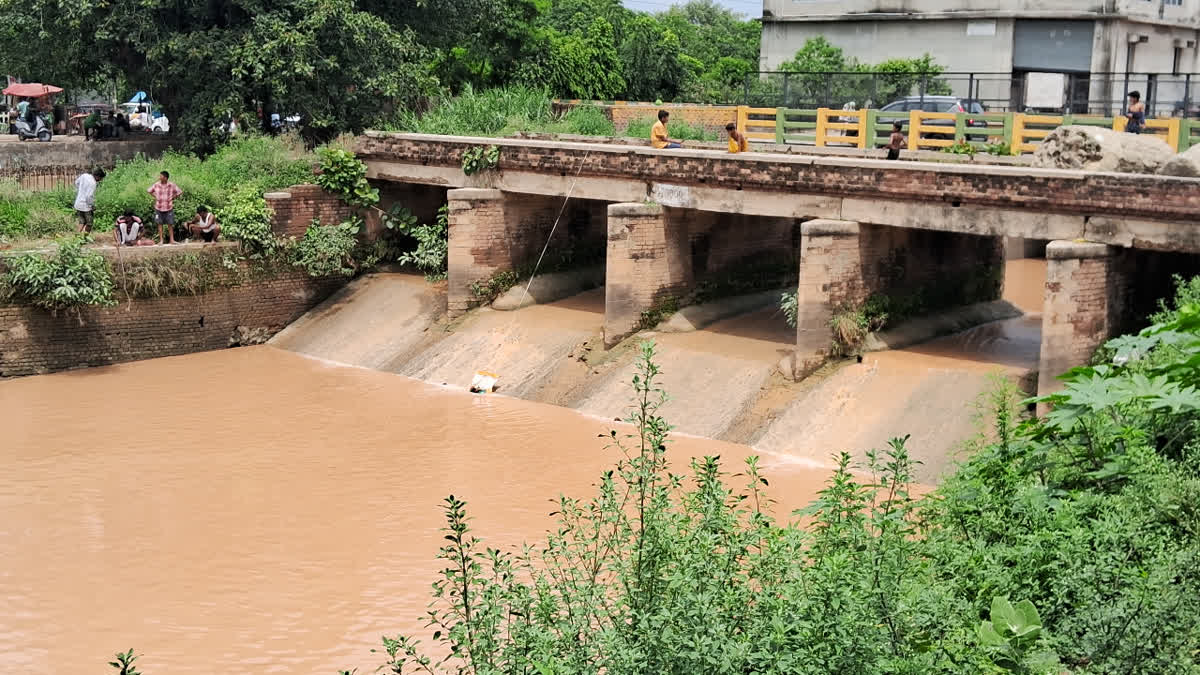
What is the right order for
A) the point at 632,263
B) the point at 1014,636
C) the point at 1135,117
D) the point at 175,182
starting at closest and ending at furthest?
the point at 1014,636, the point at 632,263, the point at 1135,117, the point at 175,182

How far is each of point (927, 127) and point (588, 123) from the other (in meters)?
6.29

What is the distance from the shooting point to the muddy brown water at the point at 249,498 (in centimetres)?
1114

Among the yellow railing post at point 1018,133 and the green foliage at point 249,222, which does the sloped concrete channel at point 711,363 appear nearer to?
the green foliage at point 249,222

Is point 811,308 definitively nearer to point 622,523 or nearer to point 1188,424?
point 1188,424

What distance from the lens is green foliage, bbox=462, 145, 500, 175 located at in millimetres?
21203

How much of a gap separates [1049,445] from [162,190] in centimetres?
1592

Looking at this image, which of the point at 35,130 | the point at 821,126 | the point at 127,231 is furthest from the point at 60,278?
the point at 821,126

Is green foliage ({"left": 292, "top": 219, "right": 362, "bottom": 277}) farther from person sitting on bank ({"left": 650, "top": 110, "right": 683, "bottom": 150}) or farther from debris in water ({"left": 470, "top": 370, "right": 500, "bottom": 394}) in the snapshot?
person sitting on bank ({"left": 650, "top": 110, "right": 683, "bottom": 150})

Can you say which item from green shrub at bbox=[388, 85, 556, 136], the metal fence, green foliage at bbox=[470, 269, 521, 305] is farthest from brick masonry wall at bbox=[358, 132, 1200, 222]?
the metal fence

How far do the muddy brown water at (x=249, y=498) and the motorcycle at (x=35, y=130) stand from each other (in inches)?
419

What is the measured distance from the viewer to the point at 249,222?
71.8 feet

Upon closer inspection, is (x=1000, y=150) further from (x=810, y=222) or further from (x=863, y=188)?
(x=810, y=222)

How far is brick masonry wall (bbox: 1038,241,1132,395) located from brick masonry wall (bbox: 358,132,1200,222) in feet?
1.99

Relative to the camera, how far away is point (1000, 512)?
8656 mm
